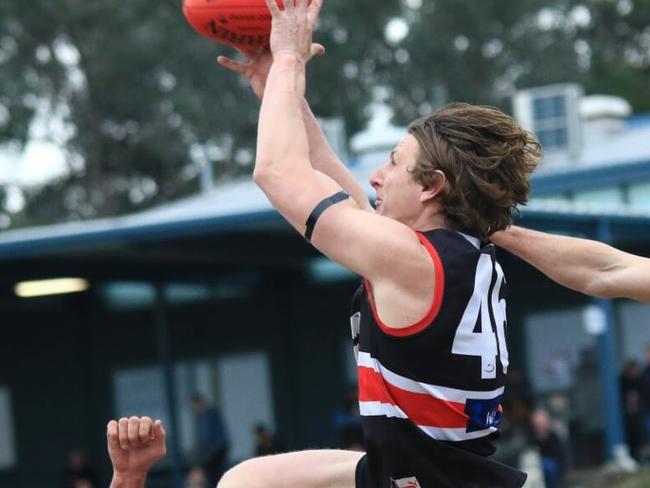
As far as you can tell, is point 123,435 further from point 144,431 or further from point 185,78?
point 185,78

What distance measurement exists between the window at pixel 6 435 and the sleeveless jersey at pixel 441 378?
23.2 m

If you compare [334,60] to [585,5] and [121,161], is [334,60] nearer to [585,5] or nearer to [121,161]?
[121,161]

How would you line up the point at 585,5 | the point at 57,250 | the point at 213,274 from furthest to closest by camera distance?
1. the point at 585,5
2. the point at 213,274
3. the point at 57,250

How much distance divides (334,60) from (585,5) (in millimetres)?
10026

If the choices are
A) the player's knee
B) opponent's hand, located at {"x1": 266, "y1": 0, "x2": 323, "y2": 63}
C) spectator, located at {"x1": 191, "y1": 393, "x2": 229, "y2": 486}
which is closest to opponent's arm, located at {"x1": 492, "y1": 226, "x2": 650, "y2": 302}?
opponent's hand, located at {"x1": 266, "y1": 0, "x2": 323, "y2": 63}

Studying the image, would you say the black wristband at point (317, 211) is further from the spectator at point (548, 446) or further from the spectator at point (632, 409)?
the spectator at point (632, 409)

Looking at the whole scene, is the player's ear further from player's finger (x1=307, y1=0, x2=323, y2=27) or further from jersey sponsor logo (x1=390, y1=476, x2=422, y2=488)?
jersey sponsor logo (x1=390, y1=476, x2=422, y2=488)

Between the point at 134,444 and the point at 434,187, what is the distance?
97 cm

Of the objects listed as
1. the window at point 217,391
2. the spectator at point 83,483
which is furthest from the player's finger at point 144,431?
the window at point 217,391

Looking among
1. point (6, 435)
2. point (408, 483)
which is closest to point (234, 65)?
point (408, 483)

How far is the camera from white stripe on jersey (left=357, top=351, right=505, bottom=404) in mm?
3654

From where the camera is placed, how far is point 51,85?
39.9m

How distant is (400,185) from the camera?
375 centimetres

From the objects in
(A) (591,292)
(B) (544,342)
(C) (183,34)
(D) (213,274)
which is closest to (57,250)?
(D) (213,274)
